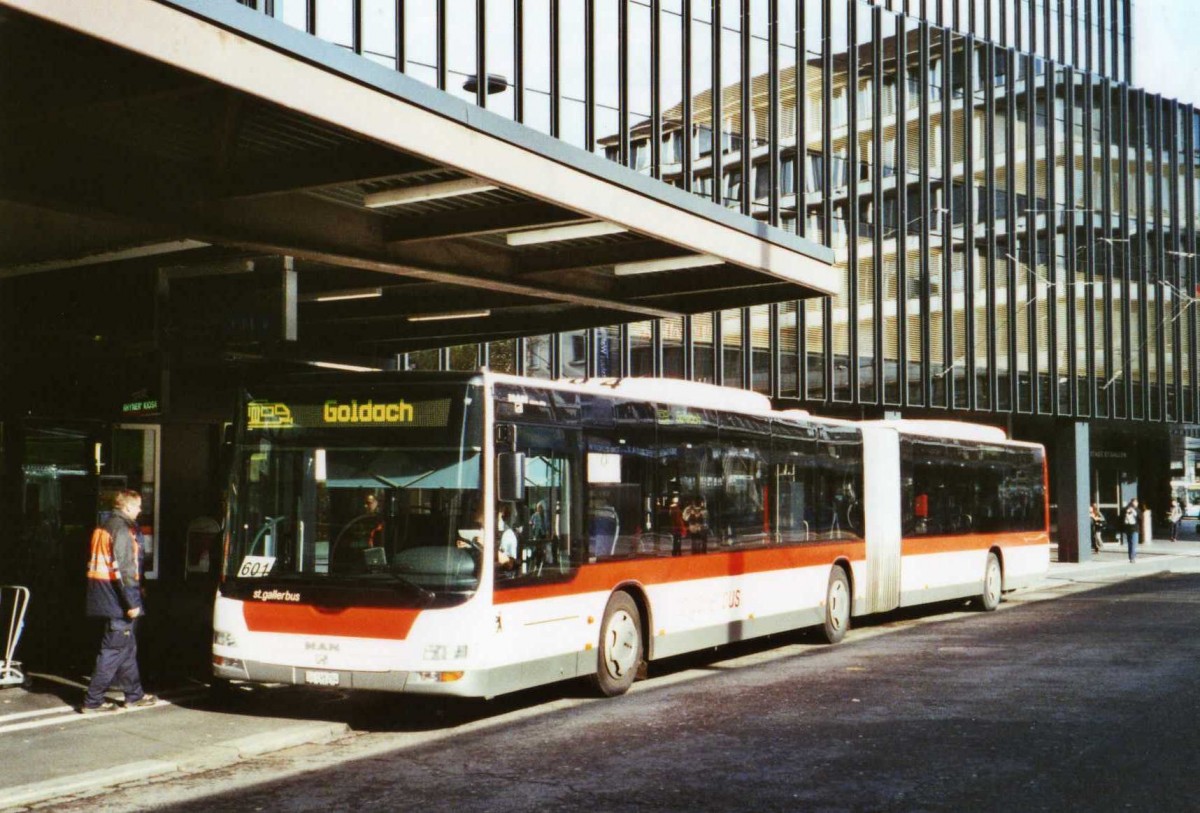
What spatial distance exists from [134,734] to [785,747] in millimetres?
4535

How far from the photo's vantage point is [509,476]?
32.5 ft

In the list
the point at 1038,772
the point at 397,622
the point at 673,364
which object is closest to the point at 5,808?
the point at 397,622

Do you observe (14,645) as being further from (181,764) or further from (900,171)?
(900,171)

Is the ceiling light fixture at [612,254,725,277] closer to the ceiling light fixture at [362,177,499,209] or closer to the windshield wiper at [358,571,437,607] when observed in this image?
the ceiling light fixture at [362,177,499,209]

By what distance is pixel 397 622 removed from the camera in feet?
31.6

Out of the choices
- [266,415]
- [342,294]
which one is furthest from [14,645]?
[342,294]

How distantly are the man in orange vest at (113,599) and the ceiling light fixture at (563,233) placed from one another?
471 centimetres

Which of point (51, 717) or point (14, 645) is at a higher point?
point (14, 645)

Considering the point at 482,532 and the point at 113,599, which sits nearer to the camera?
the point at 482,532

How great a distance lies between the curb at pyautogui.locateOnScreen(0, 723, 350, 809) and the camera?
7707 millimetres

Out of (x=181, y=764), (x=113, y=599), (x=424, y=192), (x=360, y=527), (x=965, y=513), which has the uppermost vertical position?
(x=424, y=192)

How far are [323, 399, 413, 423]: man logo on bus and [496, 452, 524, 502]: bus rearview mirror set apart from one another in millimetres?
745

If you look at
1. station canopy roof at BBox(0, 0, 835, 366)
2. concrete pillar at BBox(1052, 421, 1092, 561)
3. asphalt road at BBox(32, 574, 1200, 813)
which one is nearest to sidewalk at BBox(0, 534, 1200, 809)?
asphalt road at BBox(32, 574, 1200, 813)

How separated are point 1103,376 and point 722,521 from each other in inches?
1237
